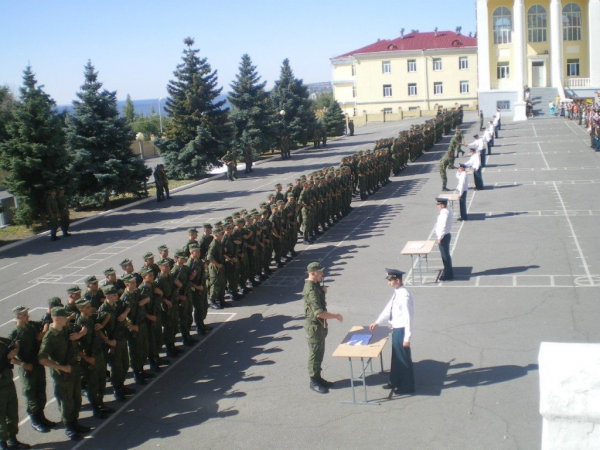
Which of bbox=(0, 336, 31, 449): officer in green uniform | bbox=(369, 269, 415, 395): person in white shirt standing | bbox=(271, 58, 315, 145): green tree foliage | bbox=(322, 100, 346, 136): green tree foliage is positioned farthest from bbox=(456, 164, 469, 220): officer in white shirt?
bbox=(322, 100, 346, 136): green tree foliage

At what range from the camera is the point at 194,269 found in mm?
10672

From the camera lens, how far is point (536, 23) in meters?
57.5

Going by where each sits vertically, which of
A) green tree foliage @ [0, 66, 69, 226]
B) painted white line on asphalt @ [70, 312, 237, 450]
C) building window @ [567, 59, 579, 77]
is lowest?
painted white line on asphalt @ [70, 312, 237, 450]

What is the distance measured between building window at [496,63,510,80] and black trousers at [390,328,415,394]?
55.0 meters

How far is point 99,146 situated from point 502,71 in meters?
42.6

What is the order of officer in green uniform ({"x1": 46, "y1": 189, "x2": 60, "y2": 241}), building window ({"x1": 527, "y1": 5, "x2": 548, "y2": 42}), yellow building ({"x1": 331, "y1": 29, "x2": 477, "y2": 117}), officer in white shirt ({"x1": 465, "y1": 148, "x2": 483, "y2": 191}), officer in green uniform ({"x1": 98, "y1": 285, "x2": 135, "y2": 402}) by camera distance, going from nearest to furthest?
1. officer in green uniform ({"x1": 98, "y1": 285, "x2": 135, "y2": 402})
2. officer in green uniform ({"x1": 46, "y1": 189, "x2": 60, "y2": 241})
3. officer in white shirt ({"x1": 465, "y1": 148, "x2": 483, "y2": 191})
4. building window ({"x1": 527, "y1": 5, "x2": 548, "y2": 42})
5. yellow building ({"x1": 331, "y1": 29, "x2": 477, "y2": 117})

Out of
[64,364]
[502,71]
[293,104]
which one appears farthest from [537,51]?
[64,364]

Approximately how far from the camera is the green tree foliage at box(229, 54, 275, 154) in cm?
3984

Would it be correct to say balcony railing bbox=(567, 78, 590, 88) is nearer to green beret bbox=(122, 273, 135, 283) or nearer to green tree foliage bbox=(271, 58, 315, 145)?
green tree foliage bbox=(271, 58, 315, 145)

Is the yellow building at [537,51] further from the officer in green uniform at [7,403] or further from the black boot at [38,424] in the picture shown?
the officer in green uniform at [7,403]

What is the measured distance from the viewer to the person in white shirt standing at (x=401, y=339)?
7859mm

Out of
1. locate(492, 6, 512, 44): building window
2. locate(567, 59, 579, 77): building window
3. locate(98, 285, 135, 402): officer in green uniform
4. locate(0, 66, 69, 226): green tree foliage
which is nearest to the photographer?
locate(98, 285, 135, 402): officer in green uniform

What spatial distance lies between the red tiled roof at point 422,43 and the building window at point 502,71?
591 inches

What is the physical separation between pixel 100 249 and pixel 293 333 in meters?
9.77
